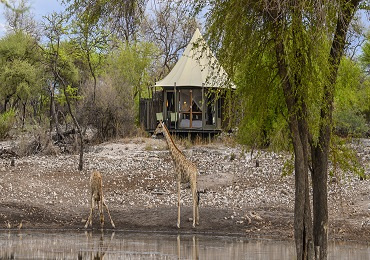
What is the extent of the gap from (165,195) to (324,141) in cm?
1034

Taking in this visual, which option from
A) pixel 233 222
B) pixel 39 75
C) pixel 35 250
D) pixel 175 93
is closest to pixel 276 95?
pixel 35 250

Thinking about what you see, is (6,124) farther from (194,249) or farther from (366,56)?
(194,249)

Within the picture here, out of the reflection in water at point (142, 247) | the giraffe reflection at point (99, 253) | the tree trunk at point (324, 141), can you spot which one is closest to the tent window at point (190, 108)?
the reflection in water at point (142, 247)

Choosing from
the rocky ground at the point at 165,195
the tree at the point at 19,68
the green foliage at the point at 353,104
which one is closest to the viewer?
the green foliage at the point at 353,104

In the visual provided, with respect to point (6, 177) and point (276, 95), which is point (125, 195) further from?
point (276, 95)

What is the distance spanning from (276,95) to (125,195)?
1013 centimetres

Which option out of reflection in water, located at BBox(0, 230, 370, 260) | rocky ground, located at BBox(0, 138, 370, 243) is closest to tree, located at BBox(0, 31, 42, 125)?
rocky ground, located at BBox(0, 138, 370, 243)

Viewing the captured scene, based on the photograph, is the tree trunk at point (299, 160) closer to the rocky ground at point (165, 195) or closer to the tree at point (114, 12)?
the tree at point (114, 12)

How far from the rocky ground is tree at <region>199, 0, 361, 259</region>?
4090 mm

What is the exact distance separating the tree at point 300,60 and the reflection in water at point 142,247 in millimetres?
2501

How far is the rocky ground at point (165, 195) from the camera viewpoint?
2041 centimetres

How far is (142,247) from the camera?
55.1ft

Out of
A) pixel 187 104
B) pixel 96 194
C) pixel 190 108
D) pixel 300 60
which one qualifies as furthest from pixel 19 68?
pixel 300 60

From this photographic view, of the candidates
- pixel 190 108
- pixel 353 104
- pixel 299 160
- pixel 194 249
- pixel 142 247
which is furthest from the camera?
pixel 190 108
